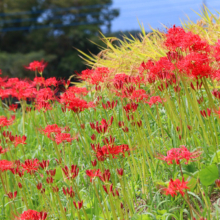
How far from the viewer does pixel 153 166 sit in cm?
285

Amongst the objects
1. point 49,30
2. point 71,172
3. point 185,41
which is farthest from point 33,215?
point 49,30

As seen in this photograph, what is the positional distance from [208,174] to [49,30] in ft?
87.0

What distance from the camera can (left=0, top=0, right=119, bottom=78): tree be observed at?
2617cm

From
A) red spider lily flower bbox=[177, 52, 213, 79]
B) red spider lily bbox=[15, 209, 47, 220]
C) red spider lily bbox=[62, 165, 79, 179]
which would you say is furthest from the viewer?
red spider lily flower bbox=[177, 52, 213, 79]

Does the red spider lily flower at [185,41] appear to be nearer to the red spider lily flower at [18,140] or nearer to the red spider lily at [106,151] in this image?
the red spider lily at [106,151]

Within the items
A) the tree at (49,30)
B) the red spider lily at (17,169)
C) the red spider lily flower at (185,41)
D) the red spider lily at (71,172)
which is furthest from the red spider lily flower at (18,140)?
the tree at (49,30)

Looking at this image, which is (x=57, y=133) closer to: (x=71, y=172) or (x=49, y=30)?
(x=71, y=172)

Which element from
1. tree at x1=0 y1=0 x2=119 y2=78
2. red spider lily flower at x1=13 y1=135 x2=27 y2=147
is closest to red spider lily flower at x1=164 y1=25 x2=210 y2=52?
red spider lily flower at x1=13 y1=135 x2=27 y2=147

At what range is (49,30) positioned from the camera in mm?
26984

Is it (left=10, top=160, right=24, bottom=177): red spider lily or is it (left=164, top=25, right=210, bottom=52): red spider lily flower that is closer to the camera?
(left=164, top=25, right=210, bottom=52): red spider lily flower

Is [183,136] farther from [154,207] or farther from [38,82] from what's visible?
[38,82]

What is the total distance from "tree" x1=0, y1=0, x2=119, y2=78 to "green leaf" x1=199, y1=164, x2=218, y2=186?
78.2 feet

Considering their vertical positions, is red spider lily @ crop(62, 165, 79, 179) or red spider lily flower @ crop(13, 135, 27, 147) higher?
red spider lily flower @ crop(13, 135, 27, 147)

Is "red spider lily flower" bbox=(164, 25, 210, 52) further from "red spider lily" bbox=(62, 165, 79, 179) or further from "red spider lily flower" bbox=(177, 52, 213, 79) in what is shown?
"red spider lily" bbox=(62, 165, 79, 179)
